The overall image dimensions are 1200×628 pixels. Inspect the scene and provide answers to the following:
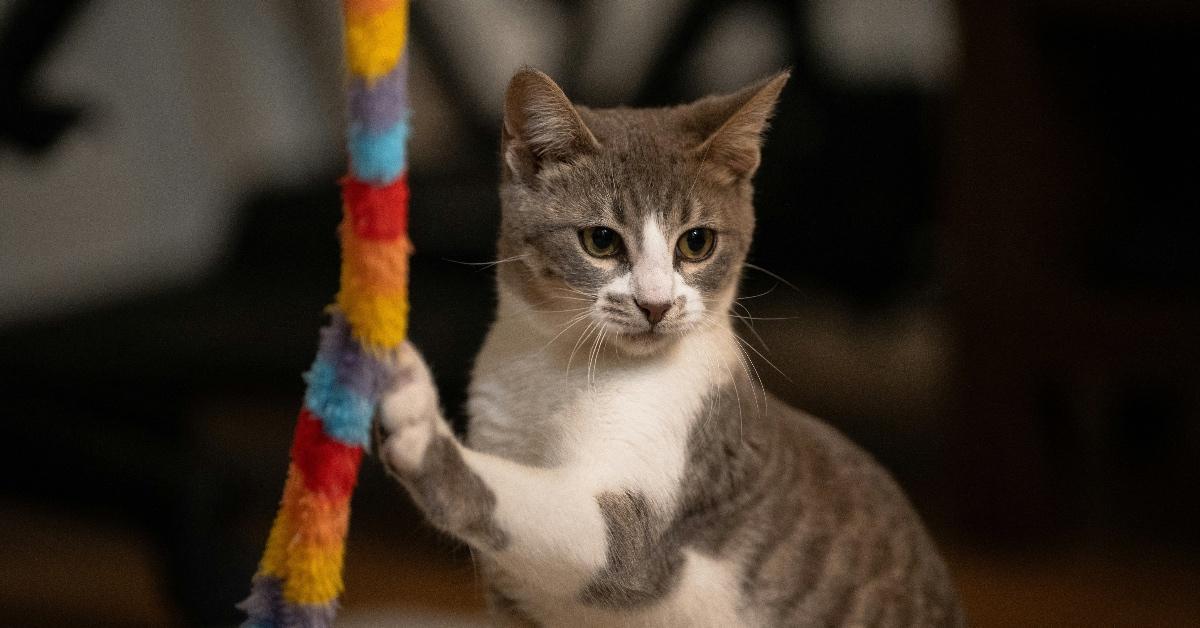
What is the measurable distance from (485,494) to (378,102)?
34 cm

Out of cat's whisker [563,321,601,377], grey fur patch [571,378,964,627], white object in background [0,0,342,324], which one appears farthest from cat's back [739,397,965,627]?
white object in background [0,0,342,324]

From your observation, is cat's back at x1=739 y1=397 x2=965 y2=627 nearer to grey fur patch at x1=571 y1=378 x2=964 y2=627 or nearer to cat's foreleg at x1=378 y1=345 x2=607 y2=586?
grey fur patch at x1=571 y1=378 x2=964 y2=627

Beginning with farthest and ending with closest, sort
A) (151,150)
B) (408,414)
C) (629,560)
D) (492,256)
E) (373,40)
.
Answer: (151,150)
(492,256)
(629,560)
(408,414)
(373,40)

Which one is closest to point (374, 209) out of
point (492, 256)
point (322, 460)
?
point (322, 460)

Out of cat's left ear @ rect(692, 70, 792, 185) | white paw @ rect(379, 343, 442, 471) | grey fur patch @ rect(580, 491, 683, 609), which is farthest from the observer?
cat's left ear @ rect(692, 70, 792, 185)

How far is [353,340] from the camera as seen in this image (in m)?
0.81

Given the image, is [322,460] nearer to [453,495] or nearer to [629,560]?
[453,495]

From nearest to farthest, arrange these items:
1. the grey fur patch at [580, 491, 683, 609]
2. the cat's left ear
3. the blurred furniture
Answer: the grey fur patch at [580, 491, 683, 609], the cat's left ear, the blurred furniture

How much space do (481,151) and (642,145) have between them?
5.91ft

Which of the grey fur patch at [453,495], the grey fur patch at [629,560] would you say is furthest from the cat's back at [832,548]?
the grey fur patch at [453,495]

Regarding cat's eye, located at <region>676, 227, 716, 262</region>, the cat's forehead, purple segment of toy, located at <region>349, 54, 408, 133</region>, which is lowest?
cat's eye, located at <region>676, 227, 716, 262</region>

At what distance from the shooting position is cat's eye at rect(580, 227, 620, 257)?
1168 mm

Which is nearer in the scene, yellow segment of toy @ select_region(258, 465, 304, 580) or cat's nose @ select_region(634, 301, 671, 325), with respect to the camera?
yellow segment of toy @ select_region(258, 465, 304, 580)

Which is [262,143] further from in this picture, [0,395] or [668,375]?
[668,375]
